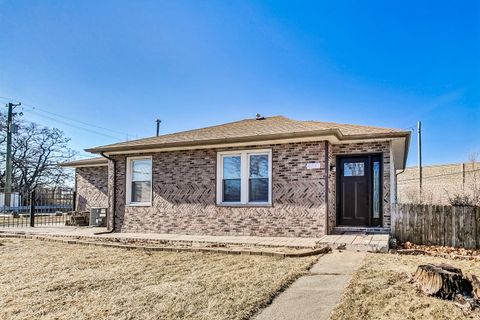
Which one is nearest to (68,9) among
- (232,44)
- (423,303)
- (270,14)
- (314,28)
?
(232,44)

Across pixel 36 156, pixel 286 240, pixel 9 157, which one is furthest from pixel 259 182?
pixel 36 156

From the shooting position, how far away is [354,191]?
974cm

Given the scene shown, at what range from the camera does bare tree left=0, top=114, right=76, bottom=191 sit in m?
29.6

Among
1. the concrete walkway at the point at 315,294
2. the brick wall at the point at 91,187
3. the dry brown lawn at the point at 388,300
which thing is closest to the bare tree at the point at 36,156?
the brick wall at the point at 91,187

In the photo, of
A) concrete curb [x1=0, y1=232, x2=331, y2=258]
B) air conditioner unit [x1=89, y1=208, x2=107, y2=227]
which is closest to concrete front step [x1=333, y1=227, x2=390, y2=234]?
concrete curb [x1=0, y1=232, x2=331, y2=258]

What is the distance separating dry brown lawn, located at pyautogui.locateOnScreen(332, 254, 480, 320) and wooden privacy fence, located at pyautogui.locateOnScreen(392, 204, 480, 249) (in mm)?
2503

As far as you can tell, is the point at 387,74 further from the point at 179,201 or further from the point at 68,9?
the point at 68,9

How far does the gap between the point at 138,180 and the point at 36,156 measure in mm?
25268

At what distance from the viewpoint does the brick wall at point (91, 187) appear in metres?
15.5

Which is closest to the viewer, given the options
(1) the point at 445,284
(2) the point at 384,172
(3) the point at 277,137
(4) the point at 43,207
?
(1) the point at 445,284

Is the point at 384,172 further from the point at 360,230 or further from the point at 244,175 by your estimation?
the point at 244,175

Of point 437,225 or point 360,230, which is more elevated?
point 437,225

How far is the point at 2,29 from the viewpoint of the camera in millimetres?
10773

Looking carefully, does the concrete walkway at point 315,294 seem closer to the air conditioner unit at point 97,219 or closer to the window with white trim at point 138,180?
the window with white trim at point 138,180
